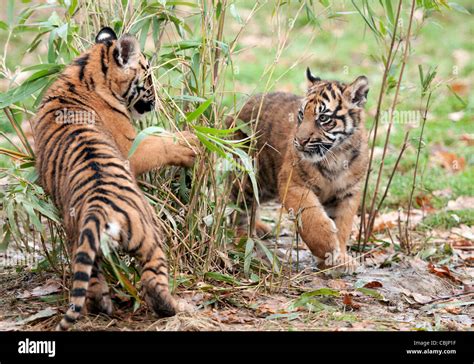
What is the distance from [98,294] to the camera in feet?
15.3

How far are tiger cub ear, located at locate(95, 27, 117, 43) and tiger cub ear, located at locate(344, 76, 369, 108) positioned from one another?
174 centimetres

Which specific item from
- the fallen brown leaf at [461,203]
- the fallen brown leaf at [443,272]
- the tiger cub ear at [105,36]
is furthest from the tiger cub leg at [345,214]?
the tiger cub ear at [105,36]

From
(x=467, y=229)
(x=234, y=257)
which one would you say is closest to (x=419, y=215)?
(x=467, y=229)

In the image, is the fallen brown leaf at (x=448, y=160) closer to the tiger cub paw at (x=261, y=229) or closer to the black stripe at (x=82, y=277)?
the tiger cub paw at (x=261, y=229)

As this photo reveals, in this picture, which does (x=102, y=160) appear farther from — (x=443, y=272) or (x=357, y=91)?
(x=443, y=272)

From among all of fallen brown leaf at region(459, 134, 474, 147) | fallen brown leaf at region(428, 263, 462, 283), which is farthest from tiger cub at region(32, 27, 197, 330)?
fallen brown leaf at region(459, 134, 474, 147)

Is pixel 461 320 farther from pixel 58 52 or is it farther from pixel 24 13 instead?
pixel 24 13

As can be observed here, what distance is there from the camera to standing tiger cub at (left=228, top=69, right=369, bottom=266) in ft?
19.4

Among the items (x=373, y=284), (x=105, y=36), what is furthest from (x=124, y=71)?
(x=373, y=284)

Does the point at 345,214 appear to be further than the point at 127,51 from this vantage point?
Yes

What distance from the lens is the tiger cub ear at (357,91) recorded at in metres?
6.02

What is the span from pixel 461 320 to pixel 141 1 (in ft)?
9.40

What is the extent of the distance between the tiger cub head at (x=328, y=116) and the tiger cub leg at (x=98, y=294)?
1879mm

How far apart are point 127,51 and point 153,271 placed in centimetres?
156
